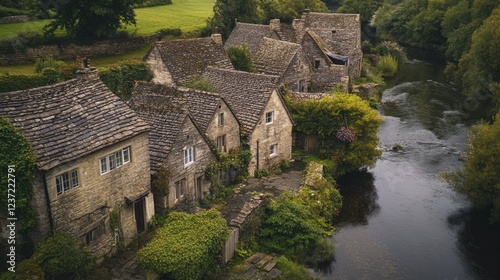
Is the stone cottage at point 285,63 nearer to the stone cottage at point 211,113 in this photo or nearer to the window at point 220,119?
the stone cottage at point 211,113

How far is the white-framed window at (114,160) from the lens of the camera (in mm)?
23641

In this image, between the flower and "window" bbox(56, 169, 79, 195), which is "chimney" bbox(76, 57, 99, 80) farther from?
the flower

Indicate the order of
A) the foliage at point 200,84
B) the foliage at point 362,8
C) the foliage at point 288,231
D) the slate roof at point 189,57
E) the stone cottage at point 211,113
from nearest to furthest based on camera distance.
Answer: the foliage at point 288,231, the stone cottage at point 211,113, the foliage at point 200,84, the slate roof at point 189,57, the foliage at point 362,8

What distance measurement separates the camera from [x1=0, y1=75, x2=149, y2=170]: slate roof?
21.3m

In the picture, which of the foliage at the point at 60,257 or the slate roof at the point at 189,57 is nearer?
the foliage at the point at 60,257

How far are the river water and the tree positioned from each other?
2837 centimetres

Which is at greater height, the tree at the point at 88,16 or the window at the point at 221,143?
the tree at the point at 88,16

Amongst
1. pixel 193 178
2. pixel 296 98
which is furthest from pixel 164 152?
pixel 296 98

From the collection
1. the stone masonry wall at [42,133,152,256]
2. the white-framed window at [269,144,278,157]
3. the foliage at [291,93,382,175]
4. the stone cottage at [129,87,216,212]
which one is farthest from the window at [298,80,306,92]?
the stone masonry wall at [42,133,152,256]

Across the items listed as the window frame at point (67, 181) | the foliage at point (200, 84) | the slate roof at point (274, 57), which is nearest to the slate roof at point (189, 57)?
the foliage at point (200, 84)

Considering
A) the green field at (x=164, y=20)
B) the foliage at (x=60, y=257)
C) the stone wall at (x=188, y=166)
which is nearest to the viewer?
the foliage at (x=60, y=257)

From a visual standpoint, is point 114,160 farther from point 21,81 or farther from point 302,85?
point 302,85

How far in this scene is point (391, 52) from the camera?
83000 millimetres

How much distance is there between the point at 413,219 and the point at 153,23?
4548 cm
